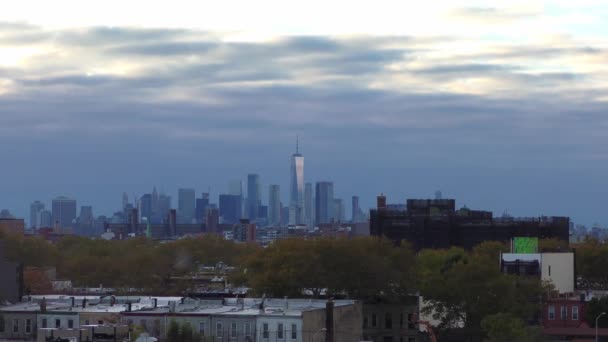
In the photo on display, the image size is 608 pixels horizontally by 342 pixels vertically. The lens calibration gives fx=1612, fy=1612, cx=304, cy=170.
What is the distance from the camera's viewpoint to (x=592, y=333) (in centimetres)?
11419

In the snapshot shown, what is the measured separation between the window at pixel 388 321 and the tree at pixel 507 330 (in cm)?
966

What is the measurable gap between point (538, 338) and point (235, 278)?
47.2 meters

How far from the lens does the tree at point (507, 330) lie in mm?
101812

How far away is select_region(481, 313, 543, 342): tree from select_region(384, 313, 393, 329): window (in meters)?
9.66

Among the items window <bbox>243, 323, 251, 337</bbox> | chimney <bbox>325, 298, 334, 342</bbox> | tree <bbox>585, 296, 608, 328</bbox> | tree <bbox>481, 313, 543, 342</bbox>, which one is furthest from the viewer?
tree <bbox>585, 296, 608, 328</bbox>

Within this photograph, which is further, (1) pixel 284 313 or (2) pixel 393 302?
(2) pixel 393 302

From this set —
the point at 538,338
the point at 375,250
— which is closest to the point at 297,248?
the point at 375,250

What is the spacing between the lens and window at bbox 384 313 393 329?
384ft

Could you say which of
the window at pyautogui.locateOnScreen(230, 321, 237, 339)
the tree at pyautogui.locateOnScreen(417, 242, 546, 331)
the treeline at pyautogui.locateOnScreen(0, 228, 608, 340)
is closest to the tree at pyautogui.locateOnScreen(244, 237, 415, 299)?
the treeline at pyautogui.locateOnScreen(0, 228, 608, 340)

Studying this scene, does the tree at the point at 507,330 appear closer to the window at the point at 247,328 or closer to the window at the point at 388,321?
the window at the point at 388,321

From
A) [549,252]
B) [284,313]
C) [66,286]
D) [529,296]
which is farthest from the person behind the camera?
[66,286]

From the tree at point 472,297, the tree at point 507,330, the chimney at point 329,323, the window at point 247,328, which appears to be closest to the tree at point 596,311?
the tree at point 472,297

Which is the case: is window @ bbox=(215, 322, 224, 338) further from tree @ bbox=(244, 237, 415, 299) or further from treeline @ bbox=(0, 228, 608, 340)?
tree @ bbox=(244, 237, 415, 299)

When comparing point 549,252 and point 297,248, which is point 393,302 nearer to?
point 297,248
